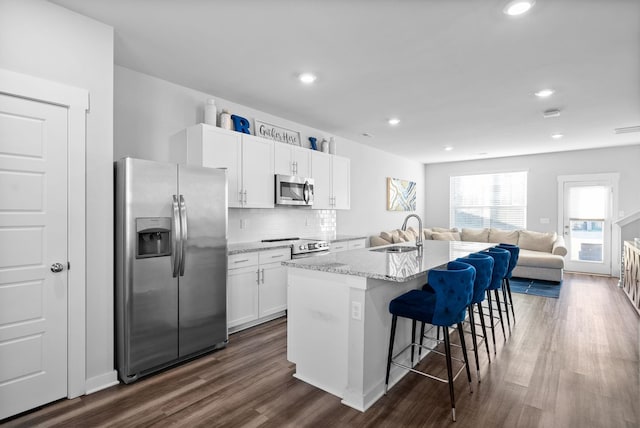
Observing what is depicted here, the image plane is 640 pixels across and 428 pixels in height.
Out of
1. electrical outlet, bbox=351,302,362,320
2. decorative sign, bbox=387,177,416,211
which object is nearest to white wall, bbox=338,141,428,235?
decorative sign, bbox=387,177,416,211

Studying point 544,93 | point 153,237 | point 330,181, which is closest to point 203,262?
point 153,237

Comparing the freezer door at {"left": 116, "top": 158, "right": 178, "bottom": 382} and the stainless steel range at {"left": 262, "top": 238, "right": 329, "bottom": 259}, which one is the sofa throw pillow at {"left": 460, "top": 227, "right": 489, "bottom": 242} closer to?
the stainless steel range at {"left": 262, "top": 238, "right": 329, "bottom": 259}

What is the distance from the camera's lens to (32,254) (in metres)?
2.17

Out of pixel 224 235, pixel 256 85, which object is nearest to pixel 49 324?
pixel 224 235

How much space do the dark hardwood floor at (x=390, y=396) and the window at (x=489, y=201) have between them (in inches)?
199

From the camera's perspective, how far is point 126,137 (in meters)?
3.26

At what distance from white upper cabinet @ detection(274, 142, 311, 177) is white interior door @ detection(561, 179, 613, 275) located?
6.10 metres

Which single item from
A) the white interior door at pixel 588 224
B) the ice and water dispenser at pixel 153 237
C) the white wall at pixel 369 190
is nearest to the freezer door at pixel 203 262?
the ice and water dispenser at pixel 153 237

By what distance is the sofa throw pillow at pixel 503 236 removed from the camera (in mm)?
7383

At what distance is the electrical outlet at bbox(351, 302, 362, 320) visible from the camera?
7.34ft

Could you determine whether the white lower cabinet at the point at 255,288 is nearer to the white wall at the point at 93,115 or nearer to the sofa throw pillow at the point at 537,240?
the white wall at the point at 93,115

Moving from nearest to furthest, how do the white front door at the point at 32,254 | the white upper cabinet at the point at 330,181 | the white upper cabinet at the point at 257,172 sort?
1. the white front door at the point at 32,254
2. the white upper cabinet at the point at 257,172
3. the white upper cabinet at the point at 330,181

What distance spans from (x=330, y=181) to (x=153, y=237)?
3037mm

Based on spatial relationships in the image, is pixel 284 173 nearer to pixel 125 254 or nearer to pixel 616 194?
pixel 125 254
